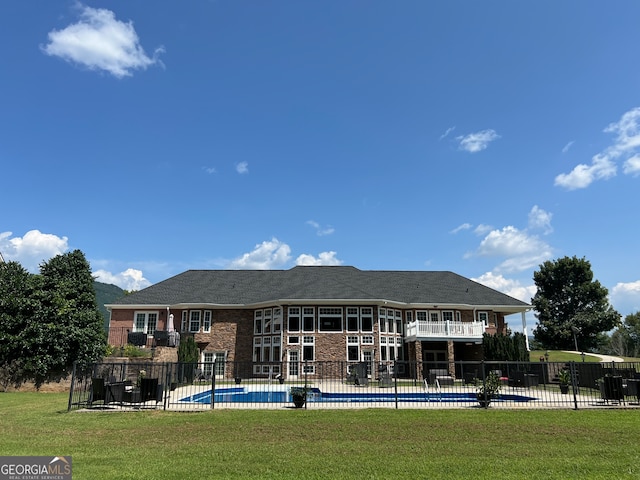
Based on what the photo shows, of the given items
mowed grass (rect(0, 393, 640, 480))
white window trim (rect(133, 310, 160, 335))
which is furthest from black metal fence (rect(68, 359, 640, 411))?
white window trim (rect(133, 310, 160, 335))

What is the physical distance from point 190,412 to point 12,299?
15.3 metres

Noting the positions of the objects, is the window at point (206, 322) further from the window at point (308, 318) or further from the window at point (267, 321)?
the window at point (308, 318)

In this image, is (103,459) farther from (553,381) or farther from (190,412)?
(553,381)

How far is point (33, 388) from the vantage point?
72.2ft

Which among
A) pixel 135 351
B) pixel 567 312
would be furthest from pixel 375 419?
pixel 567 312

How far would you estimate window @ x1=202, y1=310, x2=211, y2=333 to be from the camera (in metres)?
31.8

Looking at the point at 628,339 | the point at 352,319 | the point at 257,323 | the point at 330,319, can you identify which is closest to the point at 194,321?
the point at 257,323

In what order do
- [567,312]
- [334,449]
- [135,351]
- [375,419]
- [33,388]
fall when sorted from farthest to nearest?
[567,312] → [135,351] → [33,388] → [375,419] → [334,449]

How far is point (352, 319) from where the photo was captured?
1170 inches

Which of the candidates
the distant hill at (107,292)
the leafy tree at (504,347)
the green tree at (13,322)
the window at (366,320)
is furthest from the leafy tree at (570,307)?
the distant hill at (107,292)

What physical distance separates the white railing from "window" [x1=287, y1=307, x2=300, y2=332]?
8139 millimetres

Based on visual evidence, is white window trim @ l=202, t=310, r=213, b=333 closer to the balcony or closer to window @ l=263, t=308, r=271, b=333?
window @ l=263, t=308, r=271, b=333

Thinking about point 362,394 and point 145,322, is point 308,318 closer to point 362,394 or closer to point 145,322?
point 362,394

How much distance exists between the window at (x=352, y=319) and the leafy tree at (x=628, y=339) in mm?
56738
